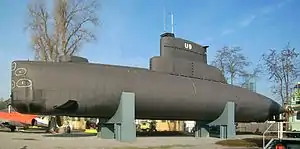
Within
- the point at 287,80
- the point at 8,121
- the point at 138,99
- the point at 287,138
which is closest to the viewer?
the point at 287,138

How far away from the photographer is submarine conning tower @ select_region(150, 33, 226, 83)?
101 feet

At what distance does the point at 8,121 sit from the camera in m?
48.2

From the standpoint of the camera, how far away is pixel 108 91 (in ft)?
86.3

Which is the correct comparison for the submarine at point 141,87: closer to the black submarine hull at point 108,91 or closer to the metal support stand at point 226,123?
the black submarine hull at point 108,91

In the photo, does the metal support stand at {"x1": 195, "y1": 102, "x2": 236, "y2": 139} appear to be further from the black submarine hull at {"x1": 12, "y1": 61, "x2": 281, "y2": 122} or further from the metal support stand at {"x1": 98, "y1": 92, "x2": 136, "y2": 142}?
the metal support stand at {"x1": 98, "y1": 92, "x2": 136, "y2": 142}

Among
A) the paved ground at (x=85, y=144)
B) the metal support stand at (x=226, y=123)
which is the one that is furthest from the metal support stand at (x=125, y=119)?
the metal support stand at (x=226, y=123)

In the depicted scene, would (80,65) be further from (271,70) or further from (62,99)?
(271,70)

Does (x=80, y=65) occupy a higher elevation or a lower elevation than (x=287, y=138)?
higher

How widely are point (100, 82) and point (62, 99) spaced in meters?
2.74

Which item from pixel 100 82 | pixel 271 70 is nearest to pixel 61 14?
pixel 100 82

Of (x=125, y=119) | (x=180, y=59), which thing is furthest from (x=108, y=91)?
(x=180, y=59)

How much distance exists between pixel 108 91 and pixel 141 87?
105 inches

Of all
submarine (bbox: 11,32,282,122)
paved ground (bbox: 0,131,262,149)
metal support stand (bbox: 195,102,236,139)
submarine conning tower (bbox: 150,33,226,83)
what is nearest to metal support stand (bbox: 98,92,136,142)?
submarine (bbox: 11,32,282,122)

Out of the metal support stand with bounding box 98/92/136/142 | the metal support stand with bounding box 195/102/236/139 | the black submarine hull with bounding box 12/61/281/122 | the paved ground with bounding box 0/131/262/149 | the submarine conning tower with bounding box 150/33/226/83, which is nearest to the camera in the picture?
the paved ground with bounding box 0/131/262/149
